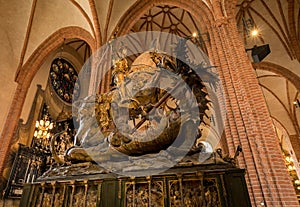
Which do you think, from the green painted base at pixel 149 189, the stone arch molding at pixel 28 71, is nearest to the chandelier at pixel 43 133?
the stone arch molding at pixel 28 71

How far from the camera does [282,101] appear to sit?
1278 centimetres

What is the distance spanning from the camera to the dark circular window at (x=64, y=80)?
10392 millimetres

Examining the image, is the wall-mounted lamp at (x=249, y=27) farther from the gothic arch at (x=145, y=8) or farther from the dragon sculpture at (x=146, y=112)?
the dragon sculpture at (x=146, y=112)

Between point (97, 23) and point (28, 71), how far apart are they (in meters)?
3.59

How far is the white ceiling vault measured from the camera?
8.15 metres

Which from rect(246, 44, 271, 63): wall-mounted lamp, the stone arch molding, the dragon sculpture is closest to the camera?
the dragon sculpture

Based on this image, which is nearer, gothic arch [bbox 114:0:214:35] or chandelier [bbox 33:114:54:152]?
gothic arch [bbox 114:0:214:35]

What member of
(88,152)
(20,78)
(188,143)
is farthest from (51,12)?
(188,143)

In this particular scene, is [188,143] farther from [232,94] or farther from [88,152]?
[232,94]

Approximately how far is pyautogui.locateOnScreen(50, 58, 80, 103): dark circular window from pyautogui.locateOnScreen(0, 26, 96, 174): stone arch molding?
4.63ft

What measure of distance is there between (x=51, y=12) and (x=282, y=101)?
13587 millimetres

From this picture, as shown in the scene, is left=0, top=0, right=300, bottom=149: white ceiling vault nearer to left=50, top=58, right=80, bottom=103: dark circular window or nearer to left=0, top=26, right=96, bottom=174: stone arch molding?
left=0, top=26, right=96, bottom=174: stone arch molding

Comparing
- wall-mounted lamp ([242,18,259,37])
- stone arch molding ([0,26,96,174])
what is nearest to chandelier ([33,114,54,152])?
stone arch molding ([0,26,96,174])

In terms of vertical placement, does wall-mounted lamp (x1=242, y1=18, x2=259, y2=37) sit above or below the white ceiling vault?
below
